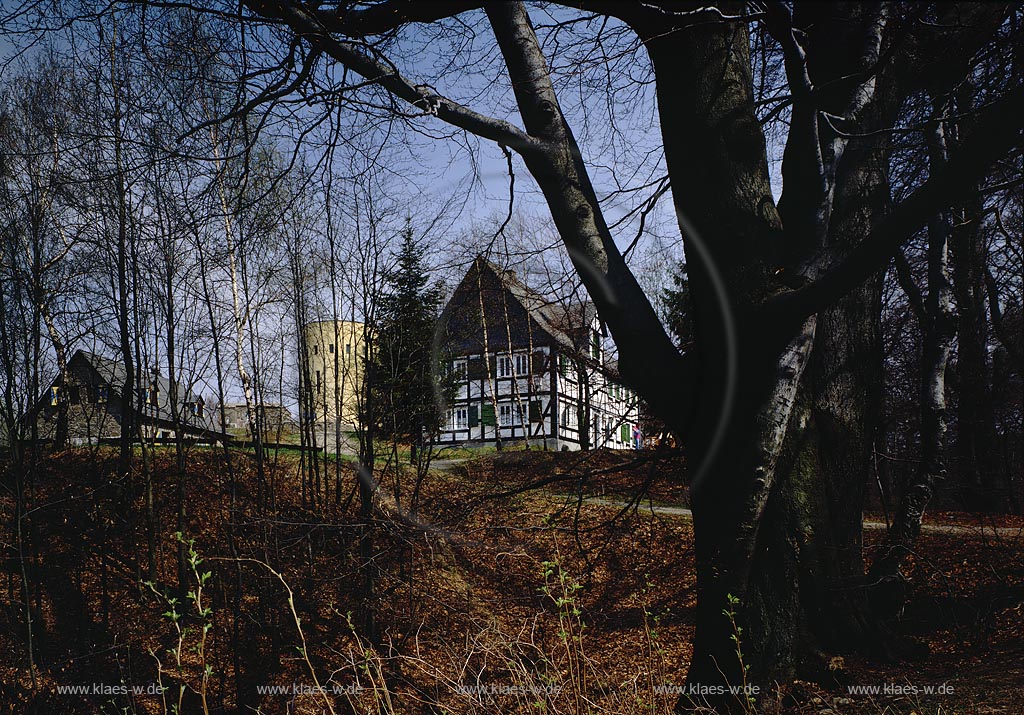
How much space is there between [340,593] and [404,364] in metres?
3.58

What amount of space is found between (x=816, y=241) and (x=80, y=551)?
1252 centimetres

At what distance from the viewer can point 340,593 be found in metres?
10.1

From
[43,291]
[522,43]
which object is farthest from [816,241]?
[43,291]

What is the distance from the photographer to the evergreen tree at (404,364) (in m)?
10.4

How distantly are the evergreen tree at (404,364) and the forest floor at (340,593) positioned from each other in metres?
1.02

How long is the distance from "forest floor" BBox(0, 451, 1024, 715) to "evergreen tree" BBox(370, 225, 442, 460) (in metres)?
1.02

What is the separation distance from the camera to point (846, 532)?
4082mm

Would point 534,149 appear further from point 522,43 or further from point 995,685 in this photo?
point 995,685

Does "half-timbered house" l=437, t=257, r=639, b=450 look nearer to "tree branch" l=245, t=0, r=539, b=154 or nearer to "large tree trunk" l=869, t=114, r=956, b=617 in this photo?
"large tree trunk" l=869, t=114, r=956, b=617
